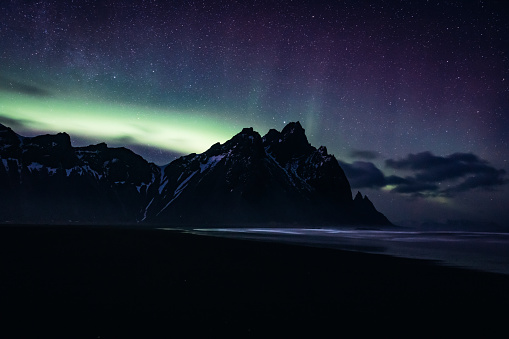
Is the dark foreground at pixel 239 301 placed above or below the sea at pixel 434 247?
below

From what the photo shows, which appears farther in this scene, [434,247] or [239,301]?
Result: [434,247]

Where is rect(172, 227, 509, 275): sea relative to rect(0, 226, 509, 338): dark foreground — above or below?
above

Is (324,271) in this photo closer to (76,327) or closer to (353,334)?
(353,334)

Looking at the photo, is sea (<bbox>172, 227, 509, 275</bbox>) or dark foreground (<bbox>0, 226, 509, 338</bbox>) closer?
dark foreground (<bbox>0, 226, 509, 338</bbox>)

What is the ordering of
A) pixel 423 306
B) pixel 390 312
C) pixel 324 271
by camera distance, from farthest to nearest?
pixel 324 271 < pixel 423 306 < pixel 390 312

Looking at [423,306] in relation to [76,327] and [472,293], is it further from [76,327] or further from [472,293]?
[76,327]

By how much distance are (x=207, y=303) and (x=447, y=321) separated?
22.9 feet

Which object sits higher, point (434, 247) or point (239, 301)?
point (434, 247)

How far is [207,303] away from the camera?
12.2 meters

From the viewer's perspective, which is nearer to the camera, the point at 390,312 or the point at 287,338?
the point at 287,338

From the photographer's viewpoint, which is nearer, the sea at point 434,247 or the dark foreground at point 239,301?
the dark foreground at point 239,301

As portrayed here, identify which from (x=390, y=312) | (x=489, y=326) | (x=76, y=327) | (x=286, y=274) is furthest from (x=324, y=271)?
(x=76, y=327)

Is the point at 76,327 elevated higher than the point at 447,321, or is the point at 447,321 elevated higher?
the point at 447,321

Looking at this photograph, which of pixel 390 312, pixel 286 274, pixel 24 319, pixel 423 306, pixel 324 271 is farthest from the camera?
pixel 324 271
